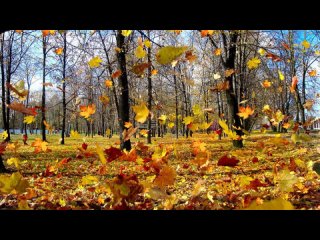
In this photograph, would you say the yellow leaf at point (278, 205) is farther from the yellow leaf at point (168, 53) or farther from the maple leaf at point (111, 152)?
the maple leaf at point (111, 152)

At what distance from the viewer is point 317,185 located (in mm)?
4727

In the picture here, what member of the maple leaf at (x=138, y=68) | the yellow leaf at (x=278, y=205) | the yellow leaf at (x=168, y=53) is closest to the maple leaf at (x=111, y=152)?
the maple leaf at (x=138, y=68)

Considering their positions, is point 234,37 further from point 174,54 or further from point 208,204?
point 174,54

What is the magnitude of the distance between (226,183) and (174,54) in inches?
135

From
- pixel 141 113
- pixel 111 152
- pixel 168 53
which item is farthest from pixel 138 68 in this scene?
pixel 111 152

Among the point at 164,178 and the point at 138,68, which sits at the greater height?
the point at 138,68

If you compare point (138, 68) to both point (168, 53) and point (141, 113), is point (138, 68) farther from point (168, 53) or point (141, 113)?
point (168, 53)

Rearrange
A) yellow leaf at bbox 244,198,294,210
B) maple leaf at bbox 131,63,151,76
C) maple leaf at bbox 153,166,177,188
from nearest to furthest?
yellow leaf at bbox 244,198,294,210 → maple leaf at bbox 131,63,151,76 → maple leaf at bbox 153,166,177,188

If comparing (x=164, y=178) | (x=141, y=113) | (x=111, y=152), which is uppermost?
(x=141, y=113)

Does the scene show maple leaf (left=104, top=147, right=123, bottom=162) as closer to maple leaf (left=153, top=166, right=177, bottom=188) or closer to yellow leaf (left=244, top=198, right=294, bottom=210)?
maple leaf (left=153, top=166, right=177, bottom=188)

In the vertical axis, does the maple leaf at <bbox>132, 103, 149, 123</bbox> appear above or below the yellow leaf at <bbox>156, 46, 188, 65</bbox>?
below

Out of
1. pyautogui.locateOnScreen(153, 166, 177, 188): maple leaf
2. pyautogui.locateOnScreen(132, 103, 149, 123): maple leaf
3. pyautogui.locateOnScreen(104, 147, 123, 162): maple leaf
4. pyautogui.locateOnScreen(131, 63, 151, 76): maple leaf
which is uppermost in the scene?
pyautogui.locateOnScreen(131, 63, 151, 76): maple leaf

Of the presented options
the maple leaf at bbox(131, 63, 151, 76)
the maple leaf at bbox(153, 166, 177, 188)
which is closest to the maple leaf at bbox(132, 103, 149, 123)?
the maple leaf at bbox(131, 63, 151, 76)
